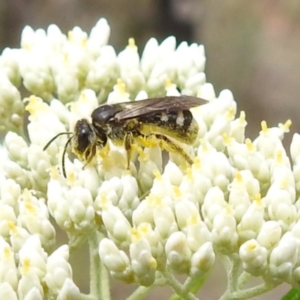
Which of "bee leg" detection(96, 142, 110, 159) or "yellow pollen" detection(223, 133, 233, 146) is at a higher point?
"yellow pollen" detection(223, 133, 233, 146)

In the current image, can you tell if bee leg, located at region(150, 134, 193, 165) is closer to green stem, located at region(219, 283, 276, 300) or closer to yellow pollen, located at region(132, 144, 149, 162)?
yellow pollen, located at region(132, 144, 149, 162)

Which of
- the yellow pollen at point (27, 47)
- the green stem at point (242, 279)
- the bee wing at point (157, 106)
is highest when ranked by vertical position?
the yellow pollen at point (27, 47)

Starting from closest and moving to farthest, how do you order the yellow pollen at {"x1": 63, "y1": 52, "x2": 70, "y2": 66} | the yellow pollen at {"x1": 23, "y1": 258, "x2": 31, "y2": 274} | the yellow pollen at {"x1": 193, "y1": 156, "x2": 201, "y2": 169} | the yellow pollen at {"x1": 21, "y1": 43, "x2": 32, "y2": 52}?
1. the yellow pollen at {"x1": 23, "y1": 258, "x2": 31, "y2": 274}
2. the yellow pollen at {"x1": 193, "y1": 156, "x2": 201, "y2": 169}
3. the yellow pollen at {"x1": 63, "y1": 52, "x2": 70, "y2": 66}
4. the yellow pollen at {"x1": 21, "y1": 43, "x2": 32, "y2": 52}

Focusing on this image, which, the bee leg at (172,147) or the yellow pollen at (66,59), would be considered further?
the yellow pollen at (66,59)

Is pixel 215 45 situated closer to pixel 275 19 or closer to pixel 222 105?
pixel 275 19

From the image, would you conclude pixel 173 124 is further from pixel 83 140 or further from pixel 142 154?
pixel 83 140

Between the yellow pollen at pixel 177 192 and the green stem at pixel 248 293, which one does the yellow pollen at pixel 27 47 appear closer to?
the yellow pollen at pixel 177 192

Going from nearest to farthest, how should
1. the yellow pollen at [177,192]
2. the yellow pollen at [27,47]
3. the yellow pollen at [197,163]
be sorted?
the yellow pollen at [177,192] < the yellow pollen at [197,163] < the yellow pollen at [27,47]

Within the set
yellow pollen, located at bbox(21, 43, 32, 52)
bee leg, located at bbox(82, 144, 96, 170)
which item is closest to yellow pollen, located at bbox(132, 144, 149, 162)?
bee leg, located at bbox(82, 144, 96, 170)

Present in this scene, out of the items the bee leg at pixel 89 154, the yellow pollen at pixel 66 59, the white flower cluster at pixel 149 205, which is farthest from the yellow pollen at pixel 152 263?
the yellow pollen at pixel 66 59
